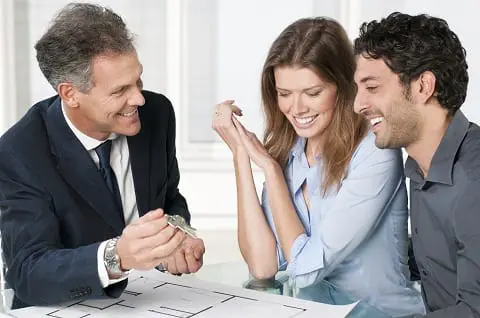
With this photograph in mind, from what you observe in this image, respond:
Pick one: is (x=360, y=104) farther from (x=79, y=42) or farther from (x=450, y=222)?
(x=79, y=42)

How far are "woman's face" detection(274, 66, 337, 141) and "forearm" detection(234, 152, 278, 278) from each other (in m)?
0.22


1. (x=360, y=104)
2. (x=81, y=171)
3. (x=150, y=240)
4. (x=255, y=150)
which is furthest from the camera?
(x=255, y=150)

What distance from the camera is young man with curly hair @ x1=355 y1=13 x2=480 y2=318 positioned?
1809 millimetres

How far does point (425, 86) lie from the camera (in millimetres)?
1884

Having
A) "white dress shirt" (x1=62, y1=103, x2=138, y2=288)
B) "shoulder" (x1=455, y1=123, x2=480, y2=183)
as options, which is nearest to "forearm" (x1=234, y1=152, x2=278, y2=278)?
"white dress shirt" (x1=62, y1=103, x2=138, y2=288)

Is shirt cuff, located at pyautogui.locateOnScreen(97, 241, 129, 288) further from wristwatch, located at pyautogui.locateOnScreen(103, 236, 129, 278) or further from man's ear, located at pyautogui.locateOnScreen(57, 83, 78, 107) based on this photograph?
man's ear, located at pyautogui.locateOnScreen(57, 83, 78, 107)

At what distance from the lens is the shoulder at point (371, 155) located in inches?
85.5

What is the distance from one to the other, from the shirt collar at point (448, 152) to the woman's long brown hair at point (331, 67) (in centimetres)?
44

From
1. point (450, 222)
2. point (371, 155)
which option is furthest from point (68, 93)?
point (450, 222)

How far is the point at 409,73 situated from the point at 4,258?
1141 millimetres

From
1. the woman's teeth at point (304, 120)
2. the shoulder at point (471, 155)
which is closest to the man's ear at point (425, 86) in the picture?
the shoulder at point (471, 155)

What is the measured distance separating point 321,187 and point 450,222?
1.81 ft

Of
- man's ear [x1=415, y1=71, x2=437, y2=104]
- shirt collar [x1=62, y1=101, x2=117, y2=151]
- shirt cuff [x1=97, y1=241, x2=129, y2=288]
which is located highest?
man's ear [x1=415, y1=71, x2=437, y2=104]

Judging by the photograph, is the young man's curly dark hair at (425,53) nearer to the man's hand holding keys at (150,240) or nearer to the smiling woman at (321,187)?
the smiling woman at (321,187)
